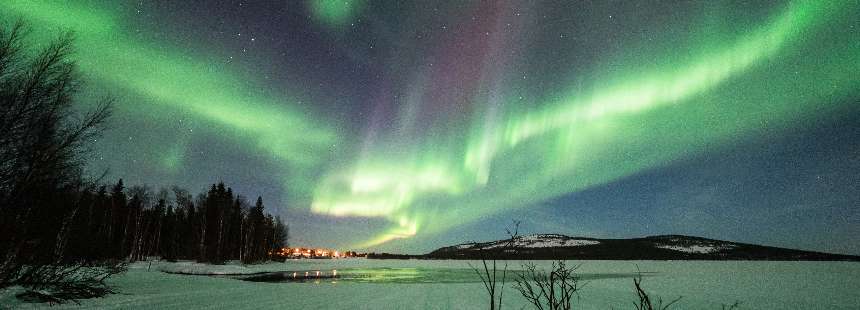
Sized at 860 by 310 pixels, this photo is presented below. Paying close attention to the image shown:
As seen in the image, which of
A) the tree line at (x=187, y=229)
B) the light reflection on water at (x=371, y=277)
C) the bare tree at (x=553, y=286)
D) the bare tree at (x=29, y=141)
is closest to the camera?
the bare tree at (x=553, y=286)

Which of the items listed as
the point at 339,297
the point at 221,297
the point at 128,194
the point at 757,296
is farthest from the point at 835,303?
the point at 128,194

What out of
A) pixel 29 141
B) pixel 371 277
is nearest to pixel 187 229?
pixel 371 277

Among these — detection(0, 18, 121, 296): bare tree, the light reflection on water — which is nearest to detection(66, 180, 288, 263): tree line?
the light reflection on water

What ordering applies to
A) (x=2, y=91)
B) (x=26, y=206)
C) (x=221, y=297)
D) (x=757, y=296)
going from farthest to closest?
1. (x=757, y=296)
2. (x=221, y=297)
3. (x=26, y=206)
4. (x=2, y=91)

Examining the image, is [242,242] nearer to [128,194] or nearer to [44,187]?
[128,194]

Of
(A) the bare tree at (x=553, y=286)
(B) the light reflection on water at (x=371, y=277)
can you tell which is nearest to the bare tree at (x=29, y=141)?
(A) the bare tree at (x=553, y=286)

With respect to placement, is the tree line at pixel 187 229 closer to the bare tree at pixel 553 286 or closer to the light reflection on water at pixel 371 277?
the light reflection on water at pixel 371 277

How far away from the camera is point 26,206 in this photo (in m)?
9.58

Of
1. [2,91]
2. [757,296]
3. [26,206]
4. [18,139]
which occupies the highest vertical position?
[2,91]

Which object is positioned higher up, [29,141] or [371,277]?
[29,141]

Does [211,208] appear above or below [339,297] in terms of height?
above

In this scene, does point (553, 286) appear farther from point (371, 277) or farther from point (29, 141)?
point (371, 277)

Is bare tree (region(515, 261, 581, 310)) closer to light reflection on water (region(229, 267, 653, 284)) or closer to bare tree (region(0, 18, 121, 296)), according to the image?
bare tree (region(0, 18, 121, 296))

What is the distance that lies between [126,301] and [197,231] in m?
52.2
